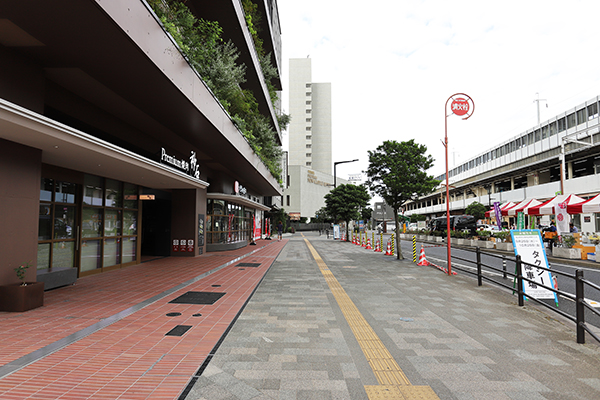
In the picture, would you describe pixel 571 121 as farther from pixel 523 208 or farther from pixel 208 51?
Result: pixel 208 51

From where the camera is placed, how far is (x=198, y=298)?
7.15m

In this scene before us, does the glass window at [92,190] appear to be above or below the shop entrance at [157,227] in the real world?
above

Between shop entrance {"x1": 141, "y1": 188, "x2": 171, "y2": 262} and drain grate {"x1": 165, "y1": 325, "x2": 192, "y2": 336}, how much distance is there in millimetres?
11139

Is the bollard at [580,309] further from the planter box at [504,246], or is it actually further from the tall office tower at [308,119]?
the tall office tower at [308,119]

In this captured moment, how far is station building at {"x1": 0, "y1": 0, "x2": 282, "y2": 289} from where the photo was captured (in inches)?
208

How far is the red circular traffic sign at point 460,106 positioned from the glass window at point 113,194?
11811 millimetres

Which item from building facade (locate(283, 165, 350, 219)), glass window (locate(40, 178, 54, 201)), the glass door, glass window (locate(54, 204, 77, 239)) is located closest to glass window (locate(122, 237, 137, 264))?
the glass door

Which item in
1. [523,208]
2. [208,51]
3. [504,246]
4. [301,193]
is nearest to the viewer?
[208,51]

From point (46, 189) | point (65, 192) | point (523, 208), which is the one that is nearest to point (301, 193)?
point (523, 208)

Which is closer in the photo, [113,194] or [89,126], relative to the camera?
[89,126]

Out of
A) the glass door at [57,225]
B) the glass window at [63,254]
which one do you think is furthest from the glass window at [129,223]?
the glass window at [63,254]

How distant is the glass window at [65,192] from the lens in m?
8.35

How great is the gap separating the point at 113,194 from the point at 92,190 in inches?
40.8

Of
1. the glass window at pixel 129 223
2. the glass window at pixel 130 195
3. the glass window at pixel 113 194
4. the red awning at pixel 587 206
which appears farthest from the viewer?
the red awning at pixel 587 206
